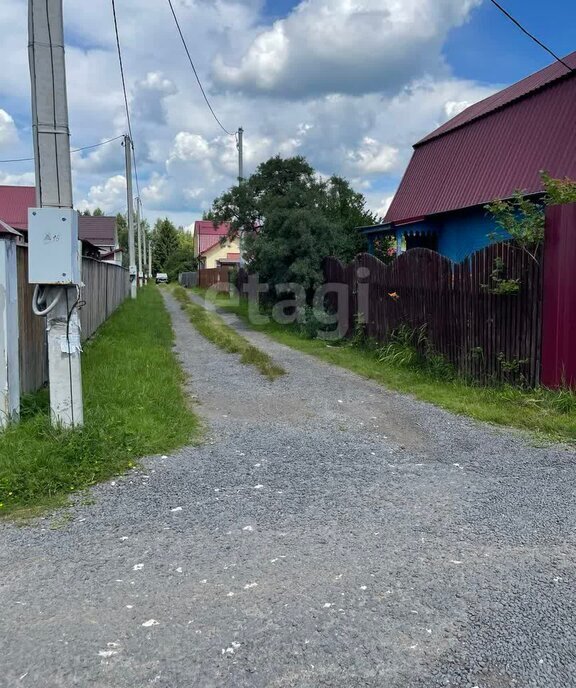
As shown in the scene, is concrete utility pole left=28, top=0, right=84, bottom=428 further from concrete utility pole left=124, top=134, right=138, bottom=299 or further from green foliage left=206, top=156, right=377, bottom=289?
concrete utility pole left=124, top=134, right=138, bottom=299

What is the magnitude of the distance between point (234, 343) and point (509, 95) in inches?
370

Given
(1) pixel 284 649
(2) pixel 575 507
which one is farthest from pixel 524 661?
(2) pixel 575 507

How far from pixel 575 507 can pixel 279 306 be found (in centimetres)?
1282

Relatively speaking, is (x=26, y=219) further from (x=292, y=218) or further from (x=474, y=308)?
(x=474, y=308)

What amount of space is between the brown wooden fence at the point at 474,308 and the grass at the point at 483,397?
290 mm

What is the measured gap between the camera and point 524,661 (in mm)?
2453

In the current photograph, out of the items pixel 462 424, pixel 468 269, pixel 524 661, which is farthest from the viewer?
pixel 468 269

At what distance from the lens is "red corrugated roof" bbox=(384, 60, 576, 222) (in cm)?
1220

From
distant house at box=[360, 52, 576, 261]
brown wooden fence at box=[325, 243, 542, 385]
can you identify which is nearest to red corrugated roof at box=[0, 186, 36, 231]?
distant house at box=[360, 52, 576, 261]

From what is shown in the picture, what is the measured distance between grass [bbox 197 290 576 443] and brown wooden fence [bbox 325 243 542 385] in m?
0.29

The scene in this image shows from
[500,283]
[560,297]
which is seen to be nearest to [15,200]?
[500,283]

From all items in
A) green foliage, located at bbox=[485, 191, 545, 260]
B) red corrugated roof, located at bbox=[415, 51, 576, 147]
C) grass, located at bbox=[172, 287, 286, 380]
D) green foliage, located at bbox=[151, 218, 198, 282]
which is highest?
green foliage, located at bbox=[151, 218, 198, 282]

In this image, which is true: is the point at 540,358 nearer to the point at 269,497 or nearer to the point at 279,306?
the point at 269,497

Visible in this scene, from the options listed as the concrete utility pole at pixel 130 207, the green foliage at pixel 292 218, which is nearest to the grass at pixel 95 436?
the green foliage at pixel 292 218
